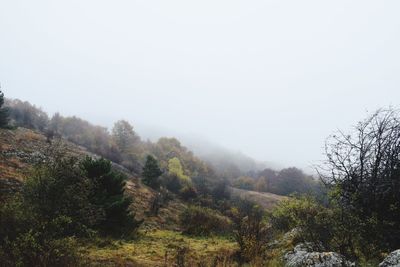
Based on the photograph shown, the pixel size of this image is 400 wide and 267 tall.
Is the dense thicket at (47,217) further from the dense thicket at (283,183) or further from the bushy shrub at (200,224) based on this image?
the dense thicket at (283,183)

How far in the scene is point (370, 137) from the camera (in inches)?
Result: 422

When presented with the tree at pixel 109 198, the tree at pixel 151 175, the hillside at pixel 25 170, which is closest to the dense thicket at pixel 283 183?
the tree at pixel 151 175

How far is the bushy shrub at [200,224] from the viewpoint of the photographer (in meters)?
21.2

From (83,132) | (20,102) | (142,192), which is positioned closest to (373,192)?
(142,192)

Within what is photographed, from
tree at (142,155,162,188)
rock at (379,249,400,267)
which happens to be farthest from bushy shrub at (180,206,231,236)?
tree at (142,155,162,188)

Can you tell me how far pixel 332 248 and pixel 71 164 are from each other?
7.56m

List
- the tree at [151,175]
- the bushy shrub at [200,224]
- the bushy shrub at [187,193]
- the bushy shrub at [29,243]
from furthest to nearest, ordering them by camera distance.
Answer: the bushy shrub at [187,193] → the tree at [151,175] → the bushy shrub at [200,224] → the bushy shrub at [29,243]

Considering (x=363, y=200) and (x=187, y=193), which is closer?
(x=363, y=200)

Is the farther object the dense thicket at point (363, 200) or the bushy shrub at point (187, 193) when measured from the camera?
the bushy shrub at point (187, 193)

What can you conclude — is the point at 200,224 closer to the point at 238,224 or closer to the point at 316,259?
the point at 238,224

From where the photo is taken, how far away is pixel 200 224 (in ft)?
72.2

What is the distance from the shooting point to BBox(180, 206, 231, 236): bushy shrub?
21.2 meters

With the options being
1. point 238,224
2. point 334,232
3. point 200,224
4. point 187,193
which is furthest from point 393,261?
point 187,193

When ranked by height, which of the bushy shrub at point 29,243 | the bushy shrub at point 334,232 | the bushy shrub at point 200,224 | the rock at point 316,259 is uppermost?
the bushy shrub at point 334,232
